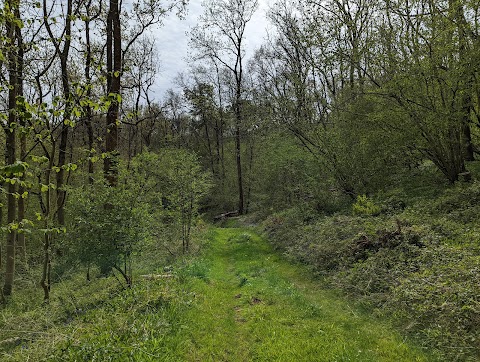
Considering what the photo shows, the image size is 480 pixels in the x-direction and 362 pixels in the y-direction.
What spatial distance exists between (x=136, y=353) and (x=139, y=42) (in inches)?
783

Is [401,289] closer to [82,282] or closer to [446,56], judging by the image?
[446,56]

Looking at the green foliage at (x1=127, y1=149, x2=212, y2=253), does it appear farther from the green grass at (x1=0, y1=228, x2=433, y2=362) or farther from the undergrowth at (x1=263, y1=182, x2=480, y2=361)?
the green grass at (x1=0, y1=228, x2=433, y2=362)

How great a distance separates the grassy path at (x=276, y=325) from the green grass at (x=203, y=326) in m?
0.02

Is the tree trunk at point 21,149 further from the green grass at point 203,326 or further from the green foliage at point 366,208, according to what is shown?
the green foliage at point 366,208

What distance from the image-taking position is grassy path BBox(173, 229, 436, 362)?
4602mm

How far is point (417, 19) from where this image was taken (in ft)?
33.9

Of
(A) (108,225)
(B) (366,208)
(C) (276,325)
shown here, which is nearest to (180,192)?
(A) (108,225)

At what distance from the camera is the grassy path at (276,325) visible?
181 inches

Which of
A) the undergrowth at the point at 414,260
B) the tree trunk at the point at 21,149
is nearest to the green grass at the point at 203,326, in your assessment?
the undergrowth at the point at 414,260

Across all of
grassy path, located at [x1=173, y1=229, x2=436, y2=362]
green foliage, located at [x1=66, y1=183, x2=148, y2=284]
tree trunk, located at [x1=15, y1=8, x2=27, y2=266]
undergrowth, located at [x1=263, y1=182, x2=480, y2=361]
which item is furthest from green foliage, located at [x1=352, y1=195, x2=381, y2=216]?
tree trunk, located at [x1=15, y1=8, x2=27, y2=266]

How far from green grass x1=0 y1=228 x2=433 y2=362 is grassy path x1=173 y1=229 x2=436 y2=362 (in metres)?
0.02

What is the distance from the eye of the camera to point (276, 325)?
5.64 metres

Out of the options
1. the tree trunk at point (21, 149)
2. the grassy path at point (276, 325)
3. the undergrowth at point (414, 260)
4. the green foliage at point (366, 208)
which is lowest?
the grassy path at point (276, 325)

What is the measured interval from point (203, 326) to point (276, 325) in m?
1.27
